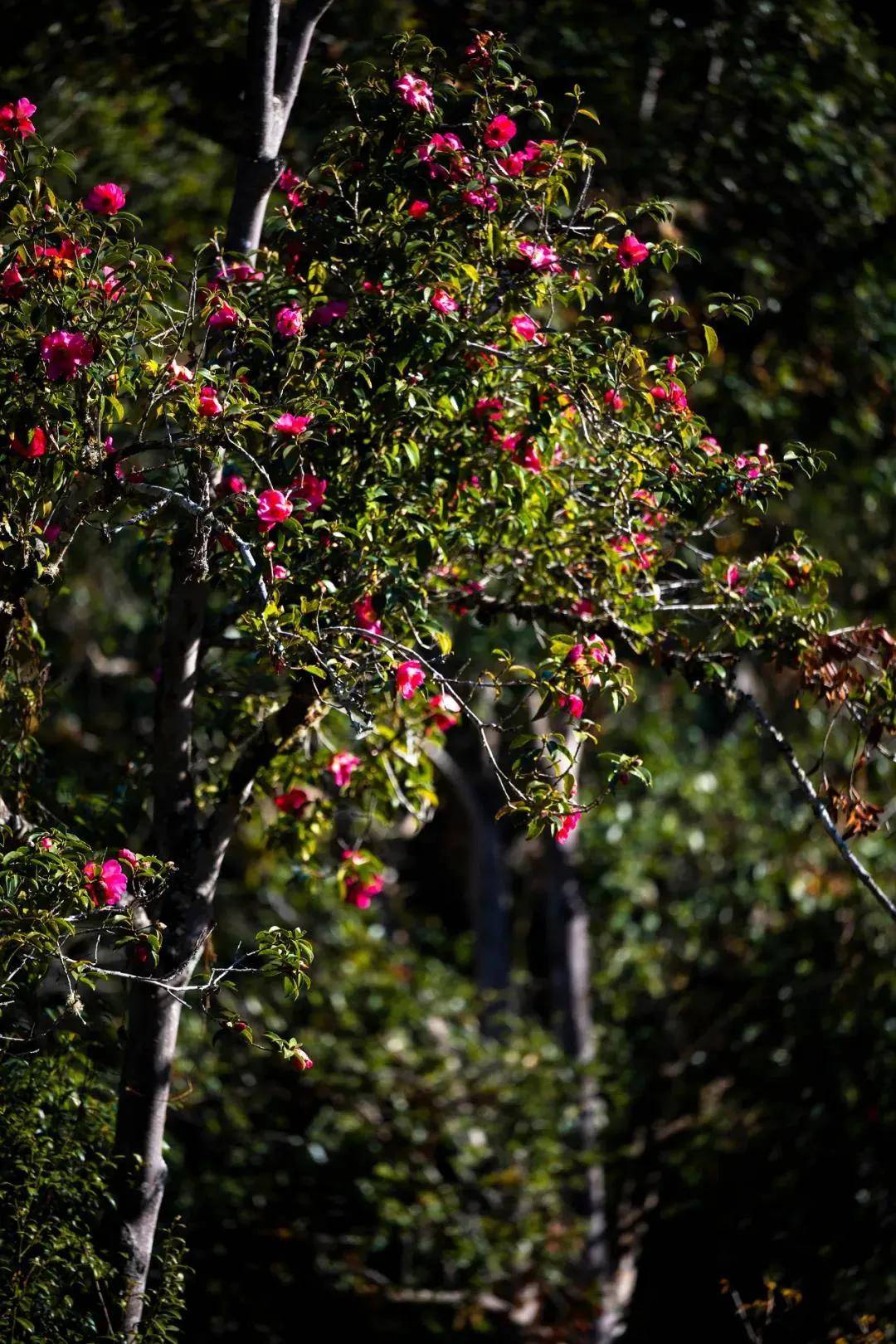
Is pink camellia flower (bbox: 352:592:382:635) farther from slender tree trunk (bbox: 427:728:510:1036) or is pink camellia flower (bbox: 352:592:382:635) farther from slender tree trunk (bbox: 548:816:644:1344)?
slender tree trunk (bbox: 427:728:510:1036)

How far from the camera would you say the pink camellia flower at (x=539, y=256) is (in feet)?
10.4

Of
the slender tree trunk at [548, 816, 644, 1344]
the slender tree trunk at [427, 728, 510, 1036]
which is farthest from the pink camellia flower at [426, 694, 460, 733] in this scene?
the slender tree trunk at [427, 728, 510, 1036]

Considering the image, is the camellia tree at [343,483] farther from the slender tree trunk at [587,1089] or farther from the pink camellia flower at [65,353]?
the slender tree trunk at [587,1089]

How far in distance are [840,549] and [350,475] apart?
5.72 meters

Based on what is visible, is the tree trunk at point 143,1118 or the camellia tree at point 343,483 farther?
the tree trunk at point 143,1118

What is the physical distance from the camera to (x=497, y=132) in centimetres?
319

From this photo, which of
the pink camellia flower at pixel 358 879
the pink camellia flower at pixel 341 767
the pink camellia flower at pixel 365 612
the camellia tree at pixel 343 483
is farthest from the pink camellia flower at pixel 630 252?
the pink camellia flower at pixel 358 879

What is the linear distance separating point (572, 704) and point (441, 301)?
103 centimetres

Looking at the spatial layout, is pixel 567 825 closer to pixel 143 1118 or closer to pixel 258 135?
pixel 143 1118

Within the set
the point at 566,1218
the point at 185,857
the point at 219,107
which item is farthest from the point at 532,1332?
the point at 219,107

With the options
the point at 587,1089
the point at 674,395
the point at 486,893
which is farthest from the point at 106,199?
the point at 486,893

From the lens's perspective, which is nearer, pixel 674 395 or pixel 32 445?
pixel 32 445

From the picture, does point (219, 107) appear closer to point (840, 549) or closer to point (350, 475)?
point (350, 475)

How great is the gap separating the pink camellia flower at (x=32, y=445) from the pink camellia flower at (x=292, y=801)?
1444 millimetres
